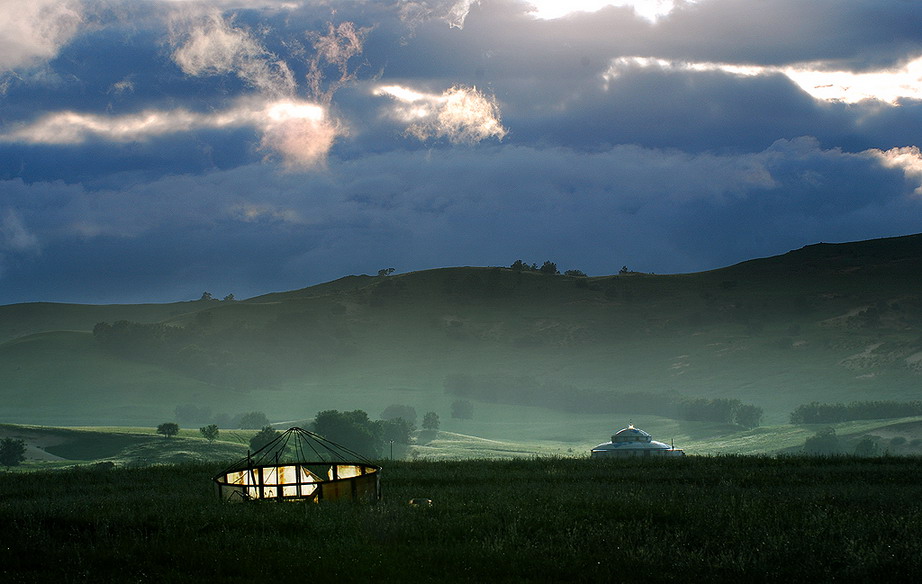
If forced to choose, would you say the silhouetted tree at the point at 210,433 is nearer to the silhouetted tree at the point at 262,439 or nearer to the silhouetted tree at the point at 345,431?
the silhouetted tree at the point at 262,439

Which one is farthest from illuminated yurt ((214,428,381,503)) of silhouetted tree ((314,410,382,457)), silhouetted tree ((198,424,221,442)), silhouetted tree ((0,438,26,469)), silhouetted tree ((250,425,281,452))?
silhouetted tree ((198,424,221,442))

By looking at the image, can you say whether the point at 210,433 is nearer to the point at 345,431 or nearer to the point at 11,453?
the point at 345,431

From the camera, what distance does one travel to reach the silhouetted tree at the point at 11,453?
163188mm

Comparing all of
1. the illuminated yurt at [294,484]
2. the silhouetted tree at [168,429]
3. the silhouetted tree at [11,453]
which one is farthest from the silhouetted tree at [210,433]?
the illuminated yurt at [294,484]

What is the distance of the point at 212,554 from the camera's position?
66.6 ft

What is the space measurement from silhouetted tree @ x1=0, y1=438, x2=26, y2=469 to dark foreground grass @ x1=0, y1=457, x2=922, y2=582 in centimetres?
14848

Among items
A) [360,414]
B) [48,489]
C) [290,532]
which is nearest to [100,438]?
[360,414]

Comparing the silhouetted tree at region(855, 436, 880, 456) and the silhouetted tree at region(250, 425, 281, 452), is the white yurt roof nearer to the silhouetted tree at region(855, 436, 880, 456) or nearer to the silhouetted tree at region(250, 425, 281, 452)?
the silhouetted tree at region(250, 425, 281, 452)

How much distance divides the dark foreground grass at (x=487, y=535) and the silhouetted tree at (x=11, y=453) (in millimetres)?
148482

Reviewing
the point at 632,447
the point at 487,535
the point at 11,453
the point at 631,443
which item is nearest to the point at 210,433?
the point at 11,453

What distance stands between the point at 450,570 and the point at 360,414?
18067cm

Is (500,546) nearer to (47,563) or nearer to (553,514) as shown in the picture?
(553,514)

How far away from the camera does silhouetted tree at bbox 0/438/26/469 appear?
535 feet

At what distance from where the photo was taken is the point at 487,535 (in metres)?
22.8
